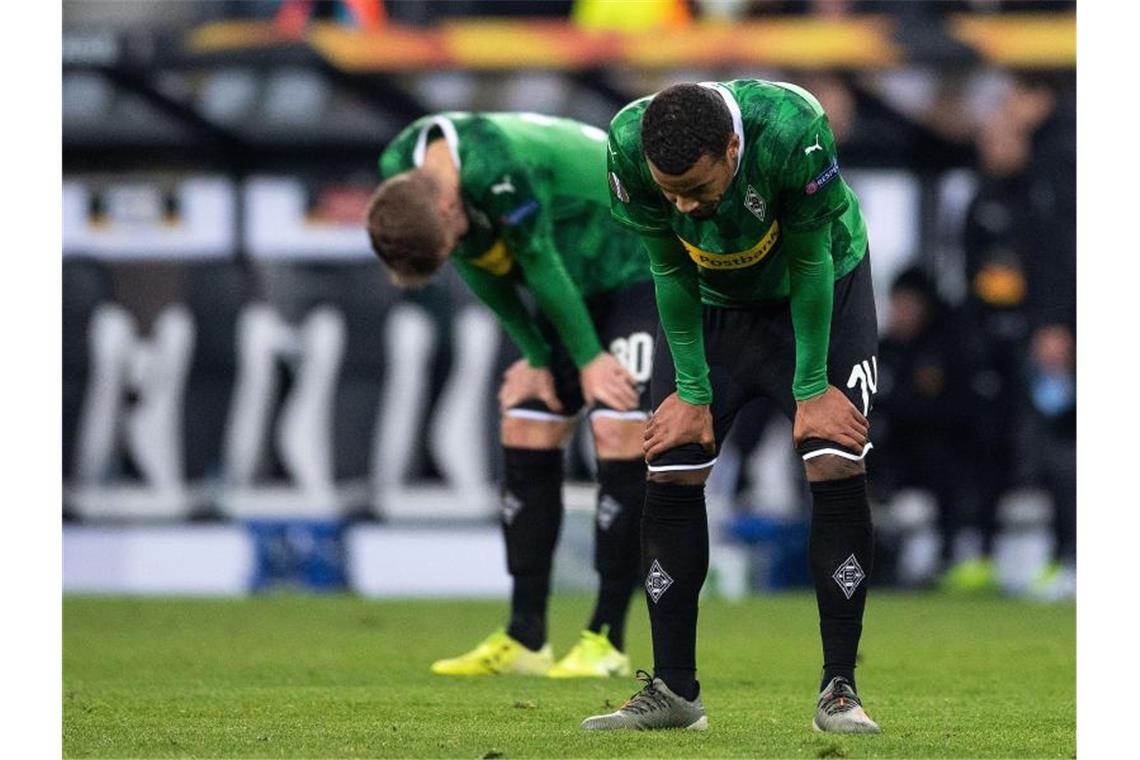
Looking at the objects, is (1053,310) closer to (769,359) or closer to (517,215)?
(517,215)

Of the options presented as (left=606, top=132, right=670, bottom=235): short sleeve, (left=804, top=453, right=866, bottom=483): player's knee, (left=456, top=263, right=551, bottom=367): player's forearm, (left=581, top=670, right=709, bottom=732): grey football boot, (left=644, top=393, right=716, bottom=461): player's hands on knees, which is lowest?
(left=581, top=670, right=709, bottom=732): grey football boot

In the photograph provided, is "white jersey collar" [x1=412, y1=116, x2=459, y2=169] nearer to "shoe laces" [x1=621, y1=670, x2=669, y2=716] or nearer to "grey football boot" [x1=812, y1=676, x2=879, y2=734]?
"shoe laces" [x1=621, y1=670, x2=669, y2=716]

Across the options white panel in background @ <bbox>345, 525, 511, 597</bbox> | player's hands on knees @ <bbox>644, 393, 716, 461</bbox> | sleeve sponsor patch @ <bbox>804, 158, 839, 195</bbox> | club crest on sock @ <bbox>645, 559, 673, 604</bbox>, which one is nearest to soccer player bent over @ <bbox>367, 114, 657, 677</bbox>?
player's hands on knees @ <bbox>644, 393, 716, 461</bbox>

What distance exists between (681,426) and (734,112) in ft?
3.14

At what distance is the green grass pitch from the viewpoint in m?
5.81

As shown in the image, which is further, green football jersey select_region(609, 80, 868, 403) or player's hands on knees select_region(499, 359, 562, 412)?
player's hands on knees select_region(499, 359, 562, 412)

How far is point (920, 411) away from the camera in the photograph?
49.7 feet

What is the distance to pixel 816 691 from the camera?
7.66 metres

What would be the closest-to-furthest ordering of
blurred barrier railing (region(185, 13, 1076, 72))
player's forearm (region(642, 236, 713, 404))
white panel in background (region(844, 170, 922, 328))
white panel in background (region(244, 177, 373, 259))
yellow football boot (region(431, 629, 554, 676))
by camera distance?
player's forearm (region(642, 236, 713, 404)), yellow football boot (region(431, 629, 554, 676)), blurred barrier railing (region(185, 13, 1076, 72)), white panel in background (region(844, 170, 922, 328)), white panel in background (region(244, 177, 373, 259))

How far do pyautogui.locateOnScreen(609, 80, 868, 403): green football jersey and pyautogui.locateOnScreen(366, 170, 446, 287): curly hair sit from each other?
1681 mm

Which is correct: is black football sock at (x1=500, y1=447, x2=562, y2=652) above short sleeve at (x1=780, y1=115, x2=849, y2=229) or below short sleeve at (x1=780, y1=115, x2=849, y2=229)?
below

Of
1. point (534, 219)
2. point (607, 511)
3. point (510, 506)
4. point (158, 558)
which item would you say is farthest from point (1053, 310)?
point (534, 219)

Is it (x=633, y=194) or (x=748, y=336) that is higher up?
(x=633, y=194)
